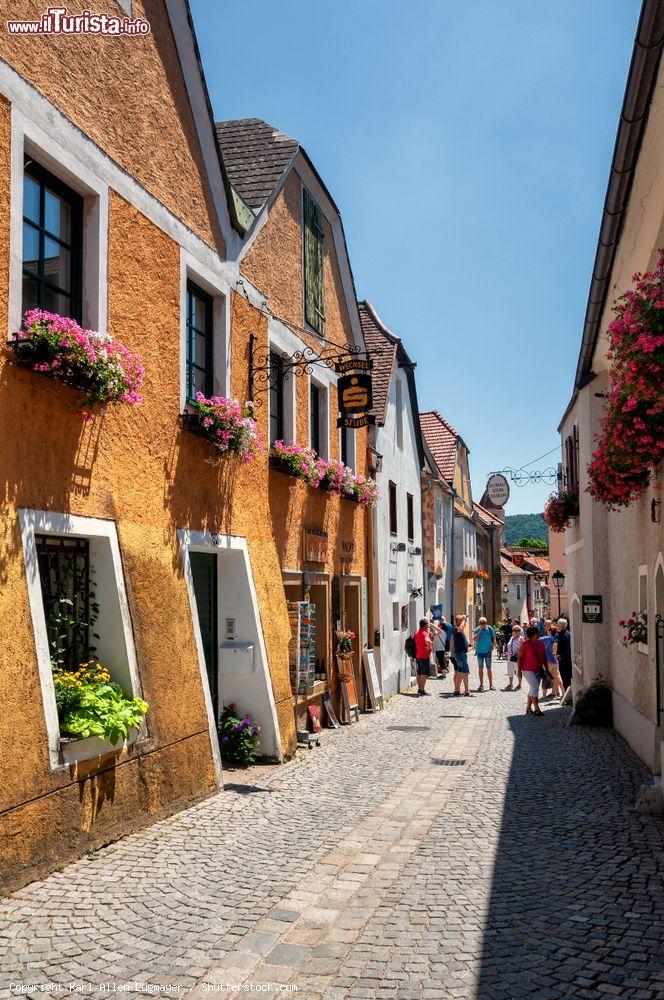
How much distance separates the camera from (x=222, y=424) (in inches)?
370

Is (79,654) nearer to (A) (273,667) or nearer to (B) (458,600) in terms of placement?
(A) (273,667)

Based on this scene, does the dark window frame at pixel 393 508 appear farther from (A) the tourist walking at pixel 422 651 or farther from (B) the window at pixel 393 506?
(A) the tourist walking at pixel 422 651

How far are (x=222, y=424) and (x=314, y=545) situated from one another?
4572 mm

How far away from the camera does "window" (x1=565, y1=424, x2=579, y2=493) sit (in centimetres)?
1688

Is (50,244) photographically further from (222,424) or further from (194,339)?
(194,339)

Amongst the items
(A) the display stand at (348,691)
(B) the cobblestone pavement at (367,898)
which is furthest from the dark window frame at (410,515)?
(B) the cobblestone pavement at (367,898)

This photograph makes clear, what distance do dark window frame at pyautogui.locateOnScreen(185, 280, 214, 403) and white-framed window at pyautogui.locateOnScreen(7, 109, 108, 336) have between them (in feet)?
6.47

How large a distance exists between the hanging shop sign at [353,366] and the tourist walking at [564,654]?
8.52 meters

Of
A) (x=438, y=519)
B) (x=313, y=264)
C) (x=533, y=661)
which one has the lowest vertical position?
(x=533, y=661)

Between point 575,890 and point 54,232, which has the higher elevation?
point 54,232

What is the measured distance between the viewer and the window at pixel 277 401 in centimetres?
1250

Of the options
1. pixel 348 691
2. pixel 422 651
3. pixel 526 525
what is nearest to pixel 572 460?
pixel 422 651

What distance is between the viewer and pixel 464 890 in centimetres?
594

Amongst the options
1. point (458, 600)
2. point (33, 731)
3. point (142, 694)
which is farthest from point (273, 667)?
point (458, 600)
